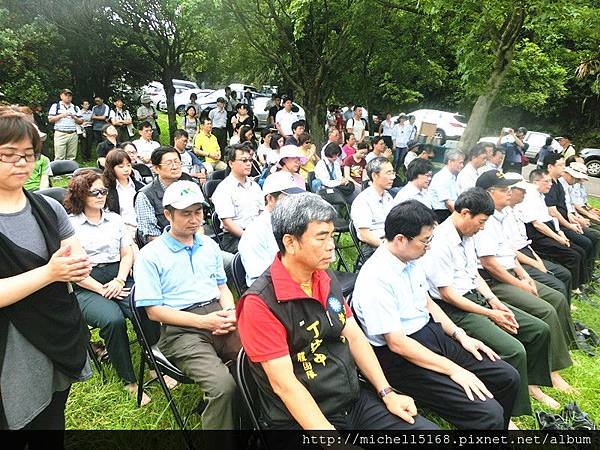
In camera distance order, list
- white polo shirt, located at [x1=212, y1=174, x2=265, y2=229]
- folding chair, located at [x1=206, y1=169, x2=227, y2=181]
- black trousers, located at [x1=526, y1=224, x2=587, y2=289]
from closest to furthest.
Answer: white polo shirt, located at [x1=212, y1=174, x2=265, y2=229] → black trousers, located at [x1=526, y1=224, x2=587, y2=289] → folding chair, located at [x1=206, y1=169, x2=227, y2=181]

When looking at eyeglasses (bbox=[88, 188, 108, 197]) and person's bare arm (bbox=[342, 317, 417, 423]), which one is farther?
eyeglasses (bbox=[88, 188, 108, 197])

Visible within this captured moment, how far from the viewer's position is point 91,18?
12336 mm

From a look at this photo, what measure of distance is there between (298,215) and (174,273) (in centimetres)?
102

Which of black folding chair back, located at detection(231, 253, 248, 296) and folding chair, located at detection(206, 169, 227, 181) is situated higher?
black folding chair back, located at detection(231, 253, 248, 296)

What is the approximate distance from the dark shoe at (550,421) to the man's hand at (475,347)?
68 centimetres

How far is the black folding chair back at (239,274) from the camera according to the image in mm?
3379

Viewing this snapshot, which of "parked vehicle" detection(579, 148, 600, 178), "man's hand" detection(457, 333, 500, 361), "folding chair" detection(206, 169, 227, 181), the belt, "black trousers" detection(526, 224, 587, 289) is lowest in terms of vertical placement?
"parked vehicle" detection(579, 148, 600, 178)

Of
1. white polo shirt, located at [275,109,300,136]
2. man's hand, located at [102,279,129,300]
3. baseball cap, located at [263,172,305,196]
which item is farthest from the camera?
white polo shirt, located at [275,109,300,136]

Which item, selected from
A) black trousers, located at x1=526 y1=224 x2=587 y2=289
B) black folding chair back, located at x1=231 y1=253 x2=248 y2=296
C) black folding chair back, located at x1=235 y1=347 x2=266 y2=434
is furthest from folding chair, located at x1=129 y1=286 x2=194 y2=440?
black trousers, located at x1=526 y1=224 x2=587 y2=289

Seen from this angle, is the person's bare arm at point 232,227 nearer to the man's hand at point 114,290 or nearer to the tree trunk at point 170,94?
the man's hand at point 114,290

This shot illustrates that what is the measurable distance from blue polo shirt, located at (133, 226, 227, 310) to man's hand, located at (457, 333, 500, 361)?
157 centimetres

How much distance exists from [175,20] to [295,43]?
135 inches

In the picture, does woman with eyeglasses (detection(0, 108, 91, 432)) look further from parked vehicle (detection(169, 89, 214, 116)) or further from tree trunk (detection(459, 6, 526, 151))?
parked vehicle (detection(169, 89, 214, 116))

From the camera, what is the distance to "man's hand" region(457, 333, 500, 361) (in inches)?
108
